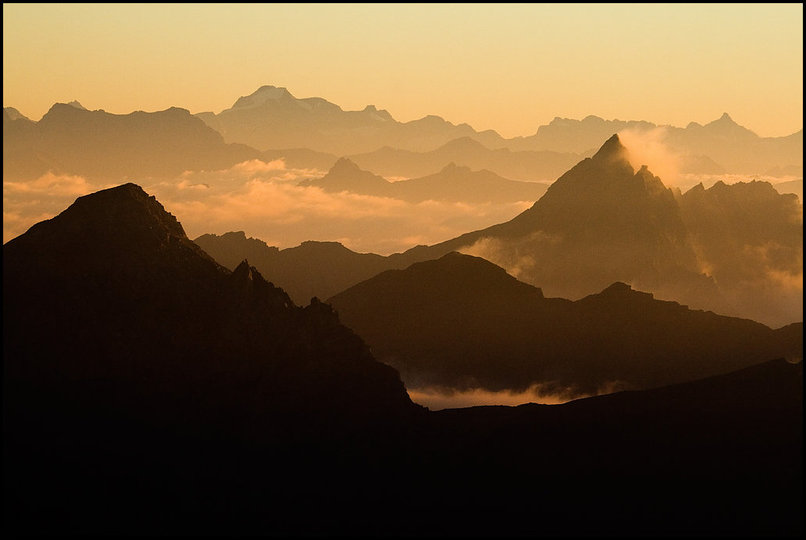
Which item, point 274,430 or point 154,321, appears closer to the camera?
point 274,430

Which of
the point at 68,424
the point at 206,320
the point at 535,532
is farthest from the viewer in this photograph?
the point at 206,320

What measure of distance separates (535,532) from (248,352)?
50.6m

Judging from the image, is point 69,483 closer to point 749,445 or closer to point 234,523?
point 234,523

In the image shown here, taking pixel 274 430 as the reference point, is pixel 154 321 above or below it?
above

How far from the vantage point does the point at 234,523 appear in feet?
412

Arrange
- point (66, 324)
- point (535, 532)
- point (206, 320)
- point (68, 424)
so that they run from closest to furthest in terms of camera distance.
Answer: point (535, 532) → point (68, 424) → point (66, 324) → point (206, 320)

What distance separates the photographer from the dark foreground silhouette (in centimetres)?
12344

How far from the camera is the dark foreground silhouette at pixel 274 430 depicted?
12344 cm

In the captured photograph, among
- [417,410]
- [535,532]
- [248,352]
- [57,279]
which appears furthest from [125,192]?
[535,532]

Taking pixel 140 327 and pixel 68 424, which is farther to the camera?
pixel 140 327

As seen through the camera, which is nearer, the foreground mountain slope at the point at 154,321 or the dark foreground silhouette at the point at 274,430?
the dark foreground silhouette at the point at 274,430

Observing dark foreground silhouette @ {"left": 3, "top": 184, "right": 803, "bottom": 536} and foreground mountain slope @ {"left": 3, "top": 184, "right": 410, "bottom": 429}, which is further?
foreground mountain slope @ {"left": 3, "top": 184, "right": 410, "bottom": 429}

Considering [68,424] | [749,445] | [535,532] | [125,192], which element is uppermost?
[125,192]

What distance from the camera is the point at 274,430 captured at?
14150 centimetres
